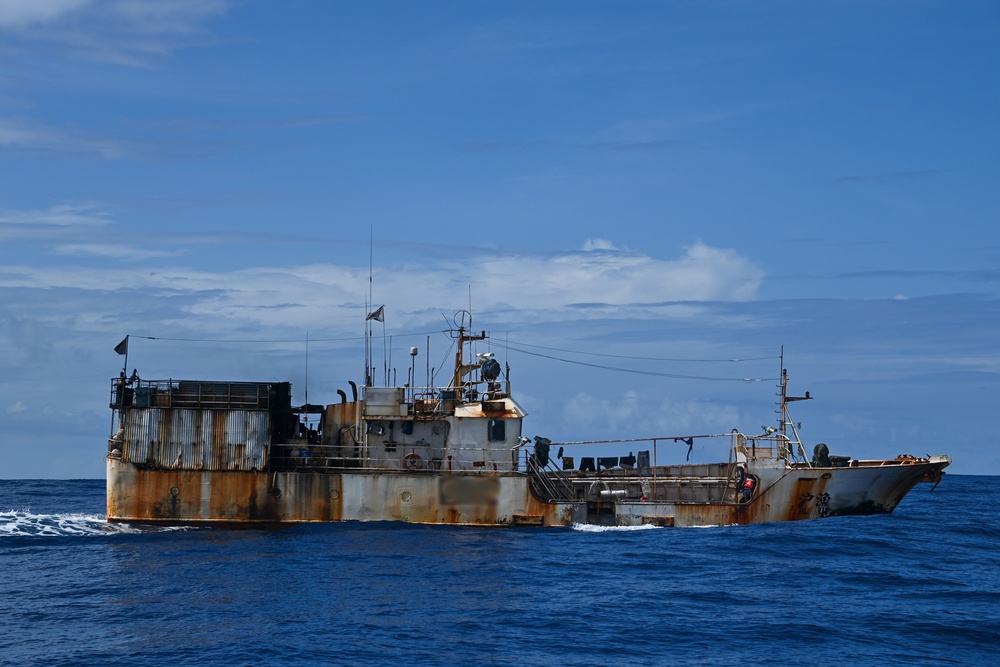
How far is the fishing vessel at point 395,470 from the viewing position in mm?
40094

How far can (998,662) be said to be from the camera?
23.2 meters

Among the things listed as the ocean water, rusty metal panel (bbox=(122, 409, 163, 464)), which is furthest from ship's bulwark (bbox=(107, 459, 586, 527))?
the ocean water

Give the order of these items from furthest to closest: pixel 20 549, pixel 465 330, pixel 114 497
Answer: pixel 465 330 → pixel 114 497 → pixel 20 549

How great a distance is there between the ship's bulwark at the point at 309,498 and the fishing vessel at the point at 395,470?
0.04 metres

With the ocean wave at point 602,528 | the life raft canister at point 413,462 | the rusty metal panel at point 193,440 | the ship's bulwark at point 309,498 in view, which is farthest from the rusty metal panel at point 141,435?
the ocean wave at point 602,528

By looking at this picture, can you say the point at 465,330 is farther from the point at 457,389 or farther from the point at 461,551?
the point at 461,551

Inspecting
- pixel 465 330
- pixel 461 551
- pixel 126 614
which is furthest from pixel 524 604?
pixel 465 330

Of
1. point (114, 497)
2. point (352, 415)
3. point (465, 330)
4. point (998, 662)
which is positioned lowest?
point (998, 662)

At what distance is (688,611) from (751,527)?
14853 millimetres

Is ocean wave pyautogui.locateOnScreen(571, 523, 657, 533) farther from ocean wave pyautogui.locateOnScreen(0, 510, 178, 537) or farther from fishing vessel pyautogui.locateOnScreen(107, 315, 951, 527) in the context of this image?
ocean wave pyautogui.locateOnScreen(0, 510, 178, 537)

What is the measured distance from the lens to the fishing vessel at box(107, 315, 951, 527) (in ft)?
132

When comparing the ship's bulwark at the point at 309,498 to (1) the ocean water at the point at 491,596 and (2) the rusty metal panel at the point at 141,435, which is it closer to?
(2) the rusty metal panel at the point at 141,435

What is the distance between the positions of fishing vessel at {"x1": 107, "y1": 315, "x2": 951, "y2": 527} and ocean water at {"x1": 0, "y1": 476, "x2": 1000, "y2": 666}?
1046mm

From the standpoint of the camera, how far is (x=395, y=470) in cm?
4041
